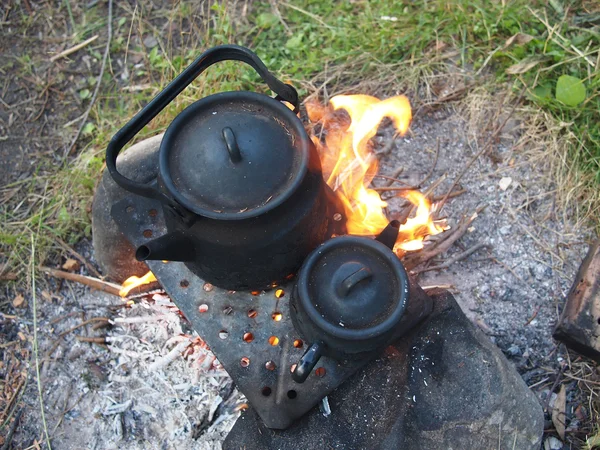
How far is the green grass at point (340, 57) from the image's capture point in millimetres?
3252

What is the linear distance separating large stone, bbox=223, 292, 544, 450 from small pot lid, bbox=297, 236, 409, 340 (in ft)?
1.47

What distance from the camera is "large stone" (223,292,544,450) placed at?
2.27 metres

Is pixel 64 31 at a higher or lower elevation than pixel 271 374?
higher

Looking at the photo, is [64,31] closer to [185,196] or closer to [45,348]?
[45,348]

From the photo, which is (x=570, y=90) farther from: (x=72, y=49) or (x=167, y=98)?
(x=72, y=49)

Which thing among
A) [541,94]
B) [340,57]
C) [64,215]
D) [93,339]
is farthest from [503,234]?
[64,215]

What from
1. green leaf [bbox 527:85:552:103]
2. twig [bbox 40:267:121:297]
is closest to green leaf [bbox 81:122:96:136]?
twig [bbox 40:267:121:297]

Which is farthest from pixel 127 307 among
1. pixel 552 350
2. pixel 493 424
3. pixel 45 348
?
pixel 552 350

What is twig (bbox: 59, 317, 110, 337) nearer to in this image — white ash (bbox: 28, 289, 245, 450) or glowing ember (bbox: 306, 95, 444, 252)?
white ash (bbox: 28, 289, 245, 450)

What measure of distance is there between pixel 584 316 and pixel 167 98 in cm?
213

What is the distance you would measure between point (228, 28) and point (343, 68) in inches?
34.1

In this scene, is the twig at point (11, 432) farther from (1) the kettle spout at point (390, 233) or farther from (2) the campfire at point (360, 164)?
(1) the kettle spout at point (390, 233)

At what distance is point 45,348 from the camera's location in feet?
9.59

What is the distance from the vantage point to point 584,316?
263 centimetres
